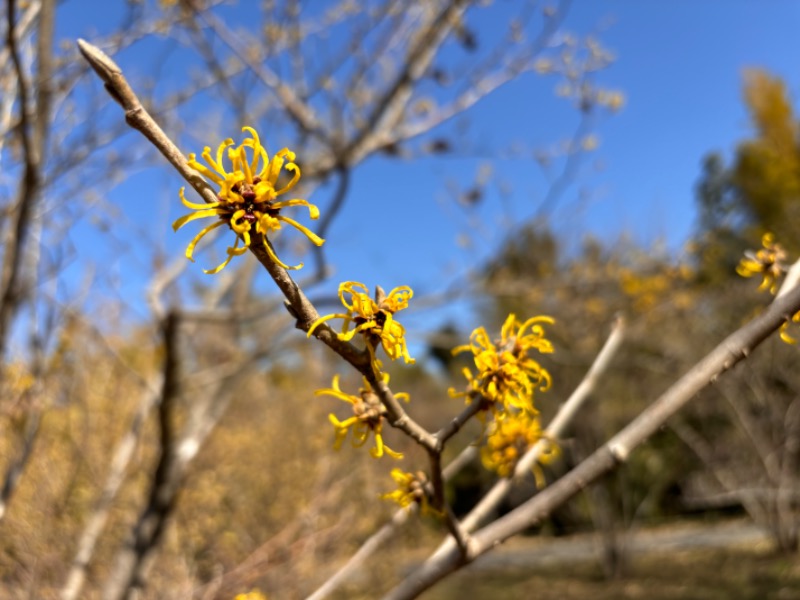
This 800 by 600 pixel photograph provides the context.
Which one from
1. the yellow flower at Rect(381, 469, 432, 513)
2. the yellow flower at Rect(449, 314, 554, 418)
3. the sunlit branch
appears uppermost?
the yellow flower at Rect(449, 314, 554, 418)

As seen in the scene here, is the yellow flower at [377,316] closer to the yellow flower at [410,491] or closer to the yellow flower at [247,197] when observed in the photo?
the yellow flower at [247,197]

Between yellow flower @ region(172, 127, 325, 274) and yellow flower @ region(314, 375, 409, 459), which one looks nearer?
yellow flower @ region(172, 127, 325, 274)

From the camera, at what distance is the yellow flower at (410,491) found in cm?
102

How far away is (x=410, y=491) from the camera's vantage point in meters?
1.05

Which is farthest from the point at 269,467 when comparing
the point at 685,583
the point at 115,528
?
the point at 685,583

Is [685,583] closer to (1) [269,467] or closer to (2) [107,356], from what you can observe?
(1) [269,467]

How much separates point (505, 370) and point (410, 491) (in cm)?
27

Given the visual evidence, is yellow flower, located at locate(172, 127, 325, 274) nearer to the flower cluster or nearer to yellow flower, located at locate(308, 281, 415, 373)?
yellow flower, located at locate(308, 281, 415, 373)

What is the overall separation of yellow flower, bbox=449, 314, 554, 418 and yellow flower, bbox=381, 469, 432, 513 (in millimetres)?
156

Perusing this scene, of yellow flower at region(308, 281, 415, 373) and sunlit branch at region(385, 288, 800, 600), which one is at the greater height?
yellow flower at region(308, 281, 415, 373)

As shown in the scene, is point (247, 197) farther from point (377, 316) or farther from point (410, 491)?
point (410, 491)

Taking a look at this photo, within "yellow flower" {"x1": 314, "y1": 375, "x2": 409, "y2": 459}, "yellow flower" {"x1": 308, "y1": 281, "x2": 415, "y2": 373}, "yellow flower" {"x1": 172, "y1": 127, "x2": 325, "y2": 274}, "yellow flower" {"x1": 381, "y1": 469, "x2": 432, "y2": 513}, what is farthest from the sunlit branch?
"yellow flower" {"x1": 172, "y1": 127, "x2": 325, "y2": 274}

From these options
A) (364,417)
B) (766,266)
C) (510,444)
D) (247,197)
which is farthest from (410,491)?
(766,266)

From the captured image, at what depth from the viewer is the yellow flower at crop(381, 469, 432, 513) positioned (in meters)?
1.02
